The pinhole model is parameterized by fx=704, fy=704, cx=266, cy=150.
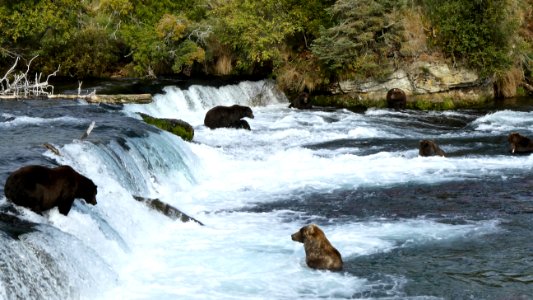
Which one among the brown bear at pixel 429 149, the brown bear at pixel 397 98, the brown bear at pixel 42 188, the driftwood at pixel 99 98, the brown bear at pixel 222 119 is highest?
the brown bear at pixel 397 98

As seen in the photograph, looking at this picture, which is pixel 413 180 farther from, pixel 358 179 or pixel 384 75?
pixel 384 75

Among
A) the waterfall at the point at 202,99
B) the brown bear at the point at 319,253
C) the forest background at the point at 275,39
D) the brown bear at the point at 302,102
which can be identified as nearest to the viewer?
the brown bear at the point at 319,253

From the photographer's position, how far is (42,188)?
9.66 metres

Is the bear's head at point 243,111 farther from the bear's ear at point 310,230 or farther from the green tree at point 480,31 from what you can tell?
the bear's ear at point 310,230

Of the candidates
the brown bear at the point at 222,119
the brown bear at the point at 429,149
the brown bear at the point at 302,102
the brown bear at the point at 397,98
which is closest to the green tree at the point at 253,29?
the brown bear at the point at 302,102

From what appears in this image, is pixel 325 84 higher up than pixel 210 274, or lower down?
higher up

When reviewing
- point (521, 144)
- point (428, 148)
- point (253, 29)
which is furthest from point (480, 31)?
point (428, 148)

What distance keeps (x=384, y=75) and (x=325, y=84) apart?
9.21 feet

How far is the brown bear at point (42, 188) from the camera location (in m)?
9.56

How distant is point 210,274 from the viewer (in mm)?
10273

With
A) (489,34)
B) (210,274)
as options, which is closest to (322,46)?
(489,34)

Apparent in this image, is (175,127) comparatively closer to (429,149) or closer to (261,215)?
(429,149)

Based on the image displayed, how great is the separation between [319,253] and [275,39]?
2322 cm

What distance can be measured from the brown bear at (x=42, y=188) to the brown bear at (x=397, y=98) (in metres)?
21.5
